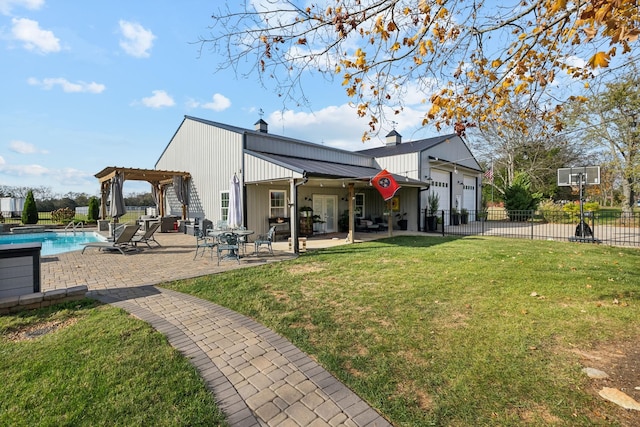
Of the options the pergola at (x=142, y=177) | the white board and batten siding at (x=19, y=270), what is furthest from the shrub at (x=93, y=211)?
the white board and batten siding at (x=19, y=270)

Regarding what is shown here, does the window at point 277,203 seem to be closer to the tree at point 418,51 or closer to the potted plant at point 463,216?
the tree at point 418,51

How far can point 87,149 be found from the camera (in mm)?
17312

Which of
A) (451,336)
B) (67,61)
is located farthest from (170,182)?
(451,336)

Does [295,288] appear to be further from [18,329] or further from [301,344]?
[18,329]

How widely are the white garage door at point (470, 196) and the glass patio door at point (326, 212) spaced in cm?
1099

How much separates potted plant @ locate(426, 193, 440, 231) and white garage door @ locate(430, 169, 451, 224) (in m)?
0.54

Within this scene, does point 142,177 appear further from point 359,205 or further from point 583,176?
point 583,176

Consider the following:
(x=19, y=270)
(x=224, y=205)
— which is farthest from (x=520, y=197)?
(x=19, y=270)

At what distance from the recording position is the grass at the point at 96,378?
86.4 inches

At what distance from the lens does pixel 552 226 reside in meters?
17.7

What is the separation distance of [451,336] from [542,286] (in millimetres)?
3146

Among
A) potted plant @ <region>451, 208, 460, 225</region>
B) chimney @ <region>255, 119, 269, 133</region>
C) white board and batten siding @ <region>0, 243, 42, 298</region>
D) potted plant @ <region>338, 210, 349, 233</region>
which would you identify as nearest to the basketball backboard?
potted plant @ <region>451, 208, 460, 225</region>

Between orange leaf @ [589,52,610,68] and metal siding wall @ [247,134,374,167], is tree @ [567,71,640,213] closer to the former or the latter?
metal siding wall @ [247,134,374,167]

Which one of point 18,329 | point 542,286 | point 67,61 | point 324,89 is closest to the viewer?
point 18,329
